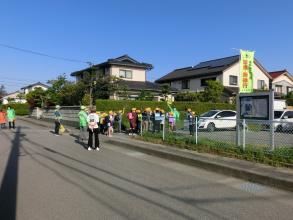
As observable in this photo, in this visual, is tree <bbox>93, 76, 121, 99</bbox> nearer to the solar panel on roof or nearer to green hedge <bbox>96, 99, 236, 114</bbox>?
green hedge <bbox>96, 99, 236, 114</bbox>

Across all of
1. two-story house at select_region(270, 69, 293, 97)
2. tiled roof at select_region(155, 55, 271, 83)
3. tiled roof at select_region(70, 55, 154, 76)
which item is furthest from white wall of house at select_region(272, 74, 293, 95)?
tiled roof at select_region(70, 55, 154, 76)

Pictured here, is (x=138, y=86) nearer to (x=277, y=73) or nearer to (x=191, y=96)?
(x=191, y=96)

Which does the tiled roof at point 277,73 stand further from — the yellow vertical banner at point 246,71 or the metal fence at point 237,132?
the metal fence at point 237,132

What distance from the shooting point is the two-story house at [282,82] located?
51281 mm

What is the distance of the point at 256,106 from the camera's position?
11219 mm

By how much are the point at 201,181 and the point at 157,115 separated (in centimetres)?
859

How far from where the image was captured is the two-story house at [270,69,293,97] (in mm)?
51281

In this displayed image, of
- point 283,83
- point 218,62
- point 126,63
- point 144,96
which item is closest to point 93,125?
point 144,96

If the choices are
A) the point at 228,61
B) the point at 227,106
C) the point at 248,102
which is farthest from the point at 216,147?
the point at 228,61

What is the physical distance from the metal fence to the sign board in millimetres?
752

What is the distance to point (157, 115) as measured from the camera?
16.8 m

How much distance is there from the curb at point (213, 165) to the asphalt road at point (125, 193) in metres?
0.21

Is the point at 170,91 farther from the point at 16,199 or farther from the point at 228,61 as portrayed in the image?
the point at 16,199

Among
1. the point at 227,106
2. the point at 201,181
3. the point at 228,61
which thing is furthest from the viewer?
the point at 228,61
